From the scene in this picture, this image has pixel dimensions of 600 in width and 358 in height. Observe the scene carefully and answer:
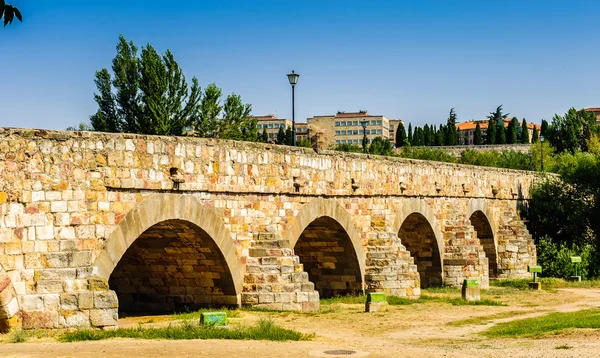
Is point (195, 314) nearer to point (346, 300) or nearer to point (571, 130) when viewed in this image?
point (346, 300)

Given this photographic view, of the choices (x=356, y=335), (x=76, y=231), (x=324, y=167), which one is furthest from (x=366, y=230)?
(x=76, y=231)

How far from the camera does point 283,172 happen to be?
18875mm

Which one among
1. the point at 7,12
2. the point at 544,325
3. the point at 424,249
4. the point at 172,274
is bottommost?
the point at 544,325

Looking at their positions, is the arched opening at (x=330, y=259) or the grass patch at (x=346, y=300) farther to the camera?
the arched opening at (x=330, y=259)

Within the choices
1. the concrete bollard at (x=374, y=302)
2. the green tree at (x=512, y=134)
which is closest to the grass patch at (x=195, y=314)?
the concrete bollard at (x=374, y=302)

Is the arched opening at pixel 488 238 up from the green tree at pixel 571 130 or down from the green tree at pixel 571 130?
down

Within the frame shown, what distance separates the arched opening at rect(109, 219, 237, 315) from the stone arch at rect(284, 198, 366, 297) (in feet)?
14.4

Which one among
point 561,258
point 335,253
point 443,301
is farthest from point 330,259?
point 561,258

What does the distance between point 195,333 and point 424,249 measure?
51.9ft

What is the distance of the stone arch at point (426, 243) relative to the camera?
26.9 meters

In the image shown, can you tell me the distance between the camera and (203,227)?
16.1 meters

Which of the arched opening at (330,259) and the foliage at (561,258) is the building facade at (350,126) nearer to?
the foliage at (561,258)

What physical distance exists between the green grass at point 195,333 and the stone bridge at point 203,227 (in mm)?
582

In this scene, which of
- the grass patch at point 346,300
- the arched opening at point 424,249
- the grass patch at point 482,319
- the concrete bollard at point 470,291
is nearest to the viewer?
the grass patch at point 482,319
